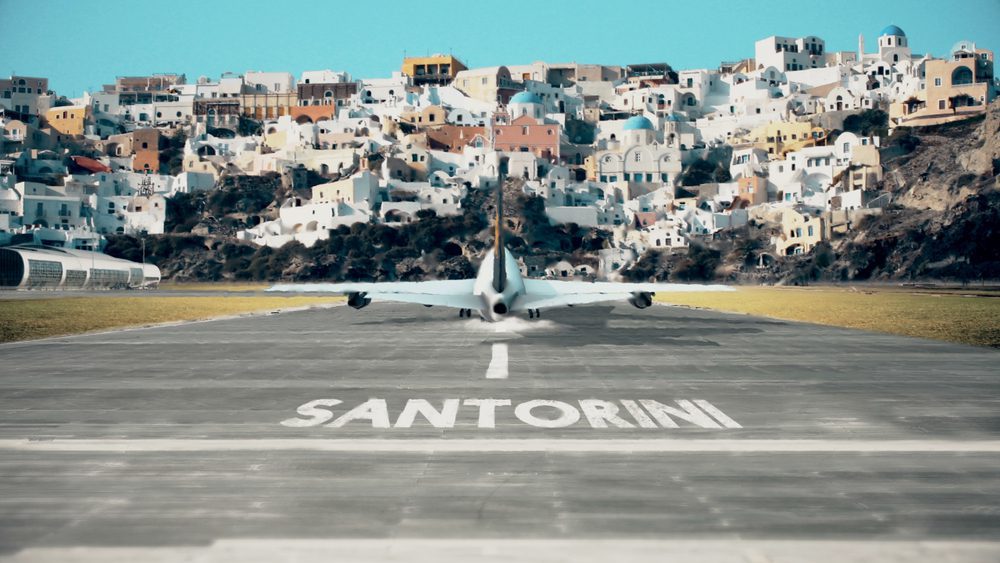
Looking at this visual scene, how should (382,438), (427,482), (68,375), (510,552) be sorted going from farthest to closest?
(68,375) < (382,438) < (427,482) < (510,552)

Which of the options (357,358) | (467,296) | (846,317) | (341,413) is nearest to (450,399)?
(341,413)

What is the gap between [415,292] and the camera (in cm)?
5175

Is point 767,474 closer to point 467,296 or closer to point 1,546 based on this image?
point 1,546

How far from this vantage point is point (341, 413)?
21.4 m

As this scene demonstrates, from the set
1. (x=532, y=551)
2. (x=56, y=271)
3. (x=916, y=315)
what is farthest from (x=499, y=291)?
(x=56, y=271)

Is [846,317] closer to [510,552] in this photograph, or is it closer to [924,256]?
[510,552]

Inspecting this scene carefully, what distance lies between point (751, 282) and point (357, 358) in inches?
6001

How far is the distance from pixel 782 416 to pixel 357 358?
18.8 m

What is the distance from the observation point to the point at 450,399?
23.7 meters

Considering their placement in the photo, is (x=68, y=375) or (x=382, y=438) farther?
(x=68, y=375)

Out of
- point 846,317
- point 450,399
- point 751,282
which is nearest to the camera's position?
point 450,399

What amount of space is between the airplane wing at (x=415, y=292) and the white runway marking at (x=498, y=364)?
772cm

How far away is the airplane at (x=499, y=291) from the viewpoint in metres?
45.2

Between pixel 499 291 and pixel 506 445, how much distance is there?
27940mm
